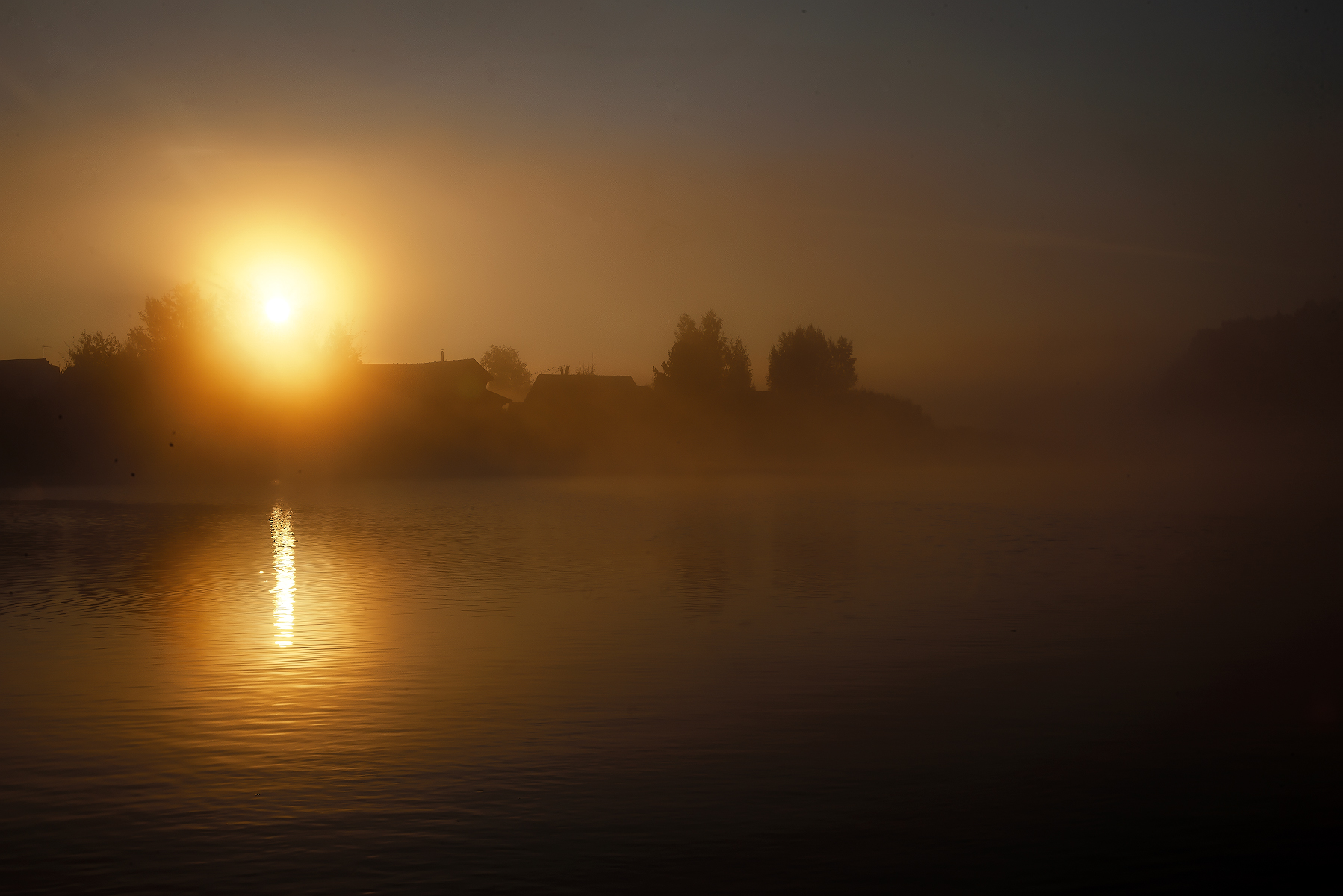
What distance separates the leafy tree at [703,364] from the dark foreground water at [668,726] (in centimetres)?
9698

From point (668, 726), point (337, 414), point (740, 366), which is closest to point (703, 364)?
point (740, 366)

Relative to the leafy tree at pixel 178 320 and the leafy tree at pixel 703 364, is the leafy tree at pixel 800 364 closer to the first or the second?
the leafy tree at pixel 703 364

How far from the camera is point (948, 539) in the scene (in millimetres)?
36906

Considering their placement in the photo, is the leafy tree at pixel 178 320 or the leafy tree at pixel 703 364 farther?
the leafy tree at pixel 703 364

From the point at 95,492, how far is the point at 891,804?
218ft

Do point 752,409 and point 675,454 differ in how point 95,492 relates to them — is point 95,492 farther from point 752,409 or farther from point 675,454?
point 752,409

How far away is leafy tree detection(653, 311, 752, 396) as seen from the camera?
12650 centimetres

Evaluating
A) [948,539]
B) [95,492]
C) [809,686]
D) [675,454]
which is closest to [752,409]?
[675,454]

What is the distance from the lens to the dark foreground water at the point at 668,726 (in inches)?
343

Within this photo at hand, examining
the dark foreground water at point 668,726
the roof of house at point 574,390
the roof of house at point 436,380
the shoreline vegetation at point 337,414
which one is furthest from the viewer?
the roof of house at point 574,390

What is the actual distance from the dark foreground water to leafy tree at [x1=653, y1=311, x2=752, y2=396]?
9698cm

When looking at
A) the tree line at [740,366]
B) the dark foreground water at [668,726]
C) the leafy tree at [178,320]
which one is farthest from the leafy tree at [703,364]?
the dark foreground water at [668,726]

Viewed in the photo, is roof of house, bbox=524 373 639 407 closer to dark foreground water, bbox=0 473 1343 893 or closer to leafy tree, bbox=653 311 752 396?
leafy tree, bbox=653 311 752 396

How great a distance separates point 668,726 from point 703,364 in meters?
115
